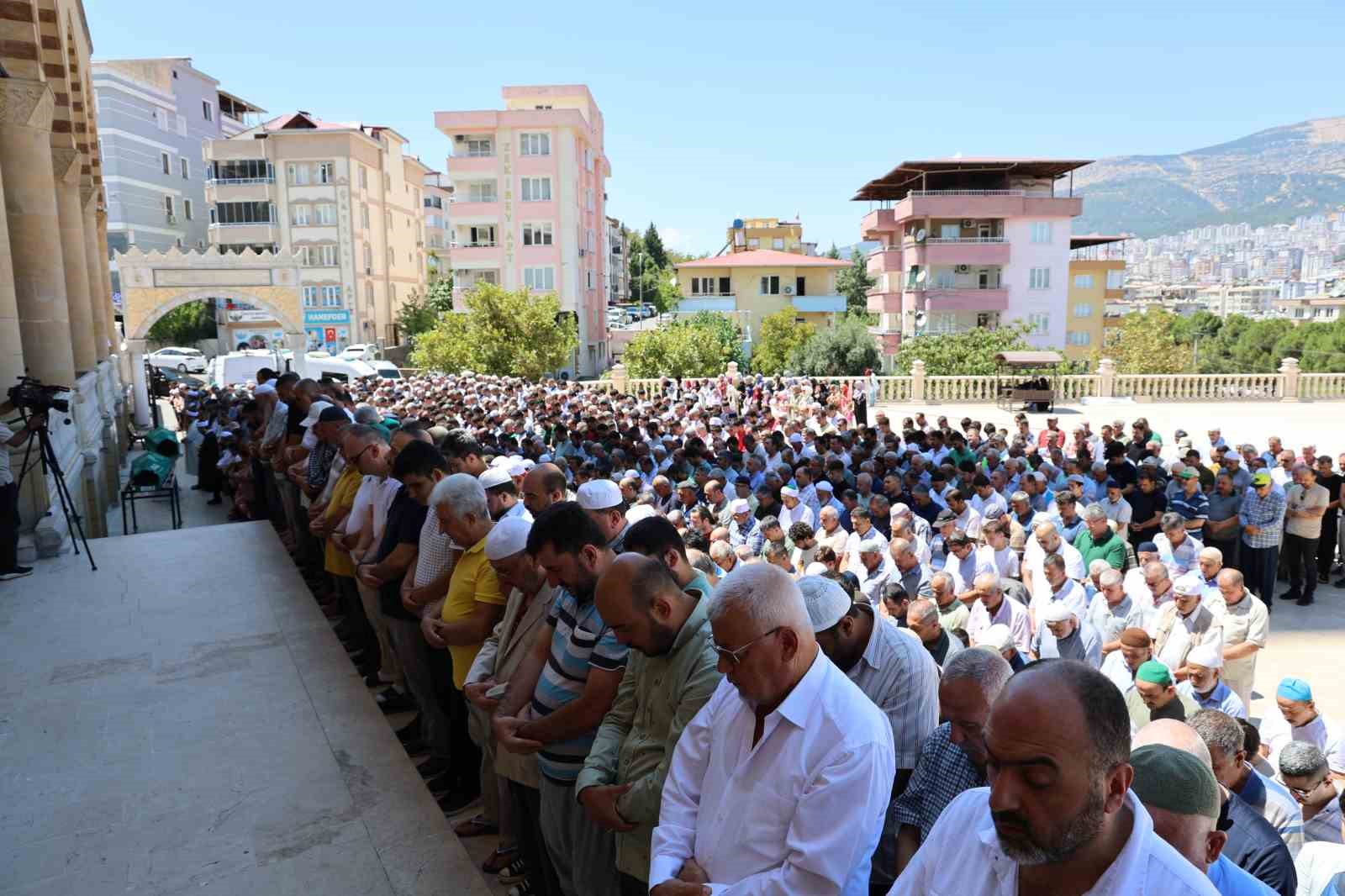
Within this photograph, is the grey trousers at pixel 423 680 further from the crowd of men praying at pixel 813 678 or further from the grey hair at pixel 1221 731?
the grey hair at pixel 1221 731

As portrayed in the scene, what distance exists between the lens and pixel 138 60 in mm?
48094

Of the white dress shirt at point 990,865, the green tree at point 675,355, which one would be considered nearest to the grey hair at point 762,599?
the white dress shirt at point 990,865

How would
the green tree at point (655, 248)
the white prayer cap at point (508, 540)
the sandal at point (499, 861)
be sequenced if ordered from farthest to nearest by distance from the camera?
1. the green tree at point (655, 248)
2. the sandal at point (499, 861)
3. the white prayer cap at point (508, 540)

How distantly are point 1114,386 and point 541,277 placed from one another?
2693cm

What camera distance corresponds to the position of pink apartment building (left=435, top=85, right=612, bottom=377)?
44.7 m

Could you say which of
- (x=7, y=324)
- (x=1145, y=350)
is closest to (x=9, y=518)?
(x=7, y=324)

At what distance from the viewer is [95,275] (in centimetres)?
2141

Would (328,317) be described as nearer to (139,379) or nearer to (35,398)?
(139,379)

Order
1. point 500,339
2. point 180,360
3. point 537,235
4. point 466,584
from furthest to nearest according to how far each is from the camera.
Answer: point 537,235 → point 180,360 → point 500,339 → point 466,584

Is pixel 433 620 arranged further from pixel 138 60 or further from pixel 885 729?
pixel 138 60

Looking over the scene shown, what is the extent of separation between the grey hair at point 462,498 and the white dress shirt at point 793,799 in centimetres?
187

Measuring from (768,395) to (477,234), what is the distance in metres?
24.5

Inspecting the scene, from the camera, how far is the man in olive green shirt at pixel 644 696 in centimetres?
299

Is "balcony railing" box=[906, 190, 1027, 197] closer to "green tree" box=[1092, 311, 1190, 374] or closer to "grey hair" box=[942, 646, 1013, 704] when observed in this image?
"green tree" box=[1092, 311, 1190, 374]
